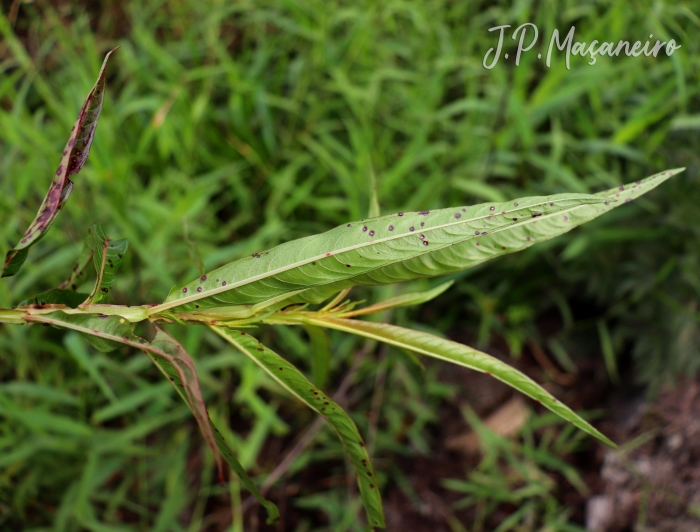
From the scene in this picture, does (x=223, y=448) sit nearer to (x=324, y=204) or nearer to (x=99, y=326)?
(x=99, y=326)

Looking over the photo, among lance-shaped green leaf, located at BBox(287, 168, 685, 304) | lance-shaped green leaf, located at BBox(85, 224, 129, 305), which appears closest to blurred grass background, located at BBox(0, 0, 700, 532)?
lance-shaped green leaf, located at BBox(85, 224, 129, 305)

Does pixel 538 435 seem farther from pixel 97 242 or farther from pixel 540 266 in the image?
pixel 97 242

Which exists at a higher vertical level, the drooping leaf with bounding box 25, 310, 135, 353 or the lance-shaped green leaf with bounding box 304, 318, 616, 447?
the drooping leaf with bounding box 25, 310, 135, 353

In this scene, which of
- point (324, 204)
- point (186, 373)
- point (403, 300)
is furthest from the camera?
point (324, 204)

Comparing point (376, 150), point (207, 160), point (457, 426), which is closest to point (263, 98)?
point (207, 160)

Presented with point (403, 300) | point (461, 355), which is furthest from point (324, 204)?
point (461, 355)

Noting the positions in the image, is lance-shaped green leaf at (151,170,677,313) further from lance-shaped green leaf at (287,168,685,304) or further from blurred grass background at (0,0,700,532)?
blurred grass background at (0,0,700,532)
